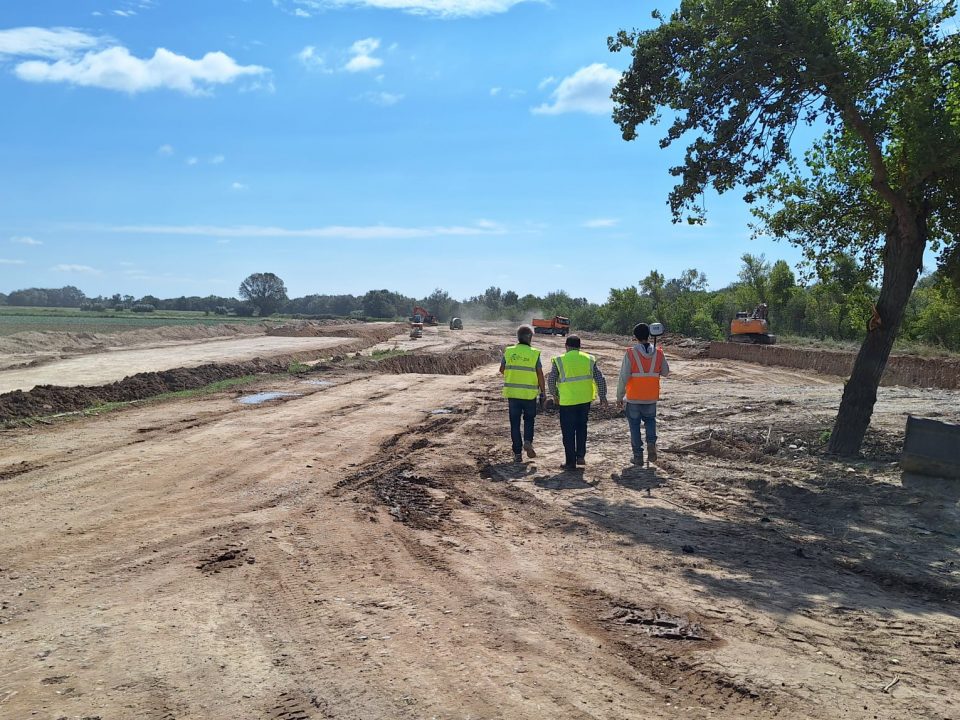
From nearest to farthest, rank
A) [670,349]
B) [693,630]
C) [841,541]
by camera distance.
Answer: [693,630]
[841,541]
[670,349]

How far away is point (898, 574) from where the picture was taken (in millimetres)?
6207

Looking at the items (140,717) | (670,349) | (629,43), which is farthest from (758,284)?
(140,717)

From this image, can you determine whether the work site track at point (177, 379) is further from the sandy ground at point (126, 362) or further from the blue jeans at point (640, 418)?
the blue jeans at point (640, 418)

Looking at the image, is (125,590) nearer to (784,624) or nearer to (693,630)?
(693,630)

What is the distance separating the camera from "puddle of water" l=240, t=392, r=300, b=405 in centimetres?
1728

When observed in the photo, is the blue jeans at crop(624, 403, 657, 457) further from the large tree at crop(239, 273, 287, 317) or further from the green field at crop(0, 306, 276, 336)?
the large tree at crop(239, 273, 287, 317)

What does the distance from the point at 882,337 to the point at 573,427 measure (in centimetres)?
450

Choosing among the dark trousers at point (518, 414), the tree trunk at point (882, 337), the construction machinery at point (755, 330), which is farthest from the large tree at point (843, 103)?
the construction machinery at point (755, 330)

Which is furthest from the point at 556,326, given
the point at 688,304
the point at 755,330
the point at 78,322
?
the point at 78,322

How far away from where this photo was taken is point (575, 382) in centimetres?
1035

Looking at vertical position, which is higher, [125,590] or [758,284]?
[758,284]

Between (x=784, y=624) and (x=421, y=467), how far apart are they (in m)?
5.93

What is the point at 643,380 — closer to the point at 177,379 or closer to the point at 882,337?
the point at 882,337

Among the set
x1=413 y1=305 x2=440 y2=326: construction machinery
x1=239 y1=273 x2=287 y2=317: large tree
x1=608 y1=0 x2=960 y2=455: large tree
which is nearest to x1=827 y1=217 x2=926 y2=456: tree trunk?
x1=608 y1=0 x2=960 y2=455: large tree
